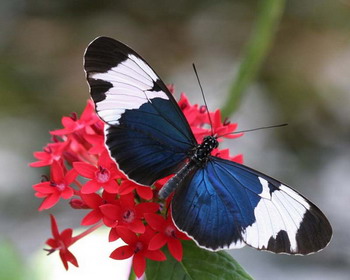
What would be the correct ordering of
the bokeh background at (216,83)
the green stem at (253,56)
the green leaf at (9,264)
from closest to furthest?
the green leaf at (9,264) → the green stem at (253,56) → the bokeh background at (216,83)

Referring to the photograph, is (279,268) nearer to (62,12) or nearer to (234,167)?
(234,167)

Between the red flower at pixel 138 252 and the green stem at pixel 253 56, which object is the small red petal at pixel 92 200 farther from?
the green stem at pixel 253 56

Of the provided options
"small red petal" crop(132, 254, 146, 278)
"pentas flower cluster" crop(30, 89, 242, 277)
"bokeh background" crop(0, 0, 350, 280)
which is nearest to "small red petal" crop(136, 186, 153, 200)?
"pentas flower cluster" crop(30, 89, 242, 277)

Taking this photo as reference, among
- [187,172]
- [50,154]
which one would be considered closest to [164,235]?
[187,172]

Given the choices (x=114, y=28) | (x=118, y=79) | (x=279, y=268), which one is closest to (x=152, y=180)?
(x=118, y=79)

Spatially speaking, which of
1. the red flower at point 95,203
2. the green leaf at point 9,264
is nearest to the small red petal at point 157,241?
the red flower at point 95,203

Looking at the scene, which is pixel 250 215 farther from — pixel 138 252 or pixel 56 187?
pixel 56 187

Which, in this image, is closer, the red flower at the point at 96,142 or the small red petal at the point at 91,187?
the small red petal at the point at 91,187

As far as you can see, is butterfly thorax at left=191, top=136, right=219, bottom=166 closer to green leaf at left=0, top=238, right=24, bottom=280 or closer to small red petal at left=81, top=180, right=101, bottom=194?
small red petal at left=81, top=180, right=101, bottom=194
